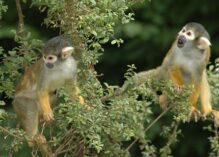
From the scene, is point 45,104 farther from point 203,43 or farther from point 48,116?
point 203,43

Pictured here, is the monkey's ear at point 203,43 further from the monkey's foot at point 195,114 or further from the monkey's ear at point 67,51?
the monkey's ear at point 67,51

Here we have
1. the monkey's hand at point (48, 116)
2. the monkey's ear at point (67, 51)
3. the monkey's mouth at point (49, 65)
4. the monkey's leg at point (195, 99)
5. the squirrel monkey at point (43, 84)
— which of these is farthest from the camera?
the monkey's leg at point (195, 99)

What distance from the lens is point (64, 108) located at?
517cm

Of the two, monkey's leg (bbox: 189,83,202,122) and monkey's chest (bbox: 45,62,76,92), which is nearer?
monkey's chest (bbox: 45,62,76,92)

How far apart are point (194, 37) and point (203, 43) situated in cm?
9

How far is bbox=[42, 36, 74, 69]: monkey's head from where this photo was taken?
5.74 meters

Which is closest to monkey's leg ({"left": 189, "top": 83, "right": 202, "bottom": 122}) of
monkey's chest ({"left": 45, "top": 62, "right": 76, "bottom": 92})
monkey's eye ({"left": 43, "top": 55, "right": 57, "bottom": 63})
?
monkey's chest ({"left": 45, "top": 62, "right": 76, "bottom": 92})

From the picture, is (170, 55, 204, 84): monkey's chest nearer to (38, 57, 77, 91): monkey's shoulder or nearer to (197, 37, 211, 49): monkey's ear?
(197, 37, 211, 49): monkey's ear

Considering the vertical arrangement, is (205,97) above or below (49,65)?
below

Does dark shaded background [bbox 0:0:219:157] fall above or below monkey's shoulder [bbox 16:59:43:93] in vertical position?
above

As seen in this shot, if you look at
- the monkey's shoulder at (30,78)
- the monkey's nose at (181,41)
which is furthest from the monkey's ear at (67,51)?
the monkey's nose at (181,41)

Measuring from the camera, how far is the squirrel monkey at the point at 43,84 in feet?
19.8

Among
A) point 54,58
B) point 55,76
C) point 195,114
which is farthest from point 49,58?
point 195,114

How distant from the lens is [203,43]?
22.2 feet
